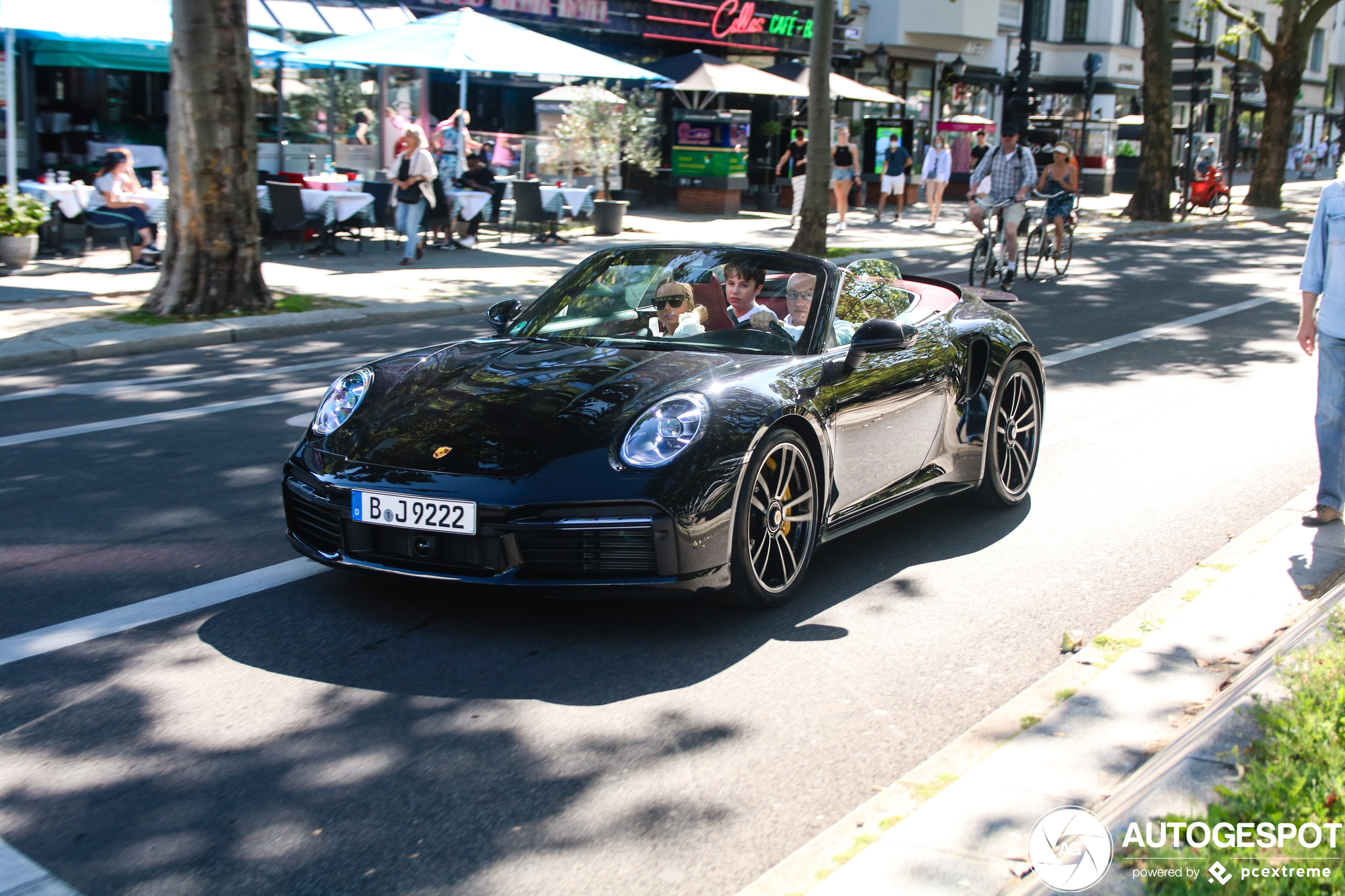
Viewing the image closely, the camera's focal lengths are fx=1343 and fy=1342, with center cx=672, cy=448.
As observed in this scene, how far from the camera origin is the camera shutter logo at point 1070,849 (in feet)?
9.07

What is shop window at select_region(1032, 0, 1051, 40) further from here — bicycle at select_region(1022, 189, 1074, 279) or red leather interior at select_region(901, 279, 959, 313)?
red leather interior at select_region(901, 279, 959, 313)

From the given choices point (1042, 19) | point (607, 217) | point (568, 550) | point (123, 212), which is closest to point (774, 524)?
point (568, 550)

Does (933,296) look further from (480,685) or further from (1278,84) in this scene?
(1278,84)

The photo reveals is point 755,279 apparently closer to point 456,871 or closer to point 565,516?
point 565,516

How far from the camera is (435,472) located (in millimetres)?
4363

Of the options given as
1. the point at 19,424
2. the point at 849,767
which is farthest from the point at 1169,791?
the point at 19,424

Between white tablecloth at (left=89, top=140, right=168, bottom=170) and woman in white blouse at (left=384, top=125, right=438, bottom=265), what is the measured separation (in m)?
5.55

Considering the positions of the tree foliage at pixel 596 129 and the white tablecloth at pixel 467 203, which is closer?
the white tablecloth at pixel 467 203

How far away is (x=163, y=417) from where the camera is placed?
321 inches

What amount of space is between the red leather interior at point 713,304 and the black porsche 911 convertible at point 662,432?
12 mm

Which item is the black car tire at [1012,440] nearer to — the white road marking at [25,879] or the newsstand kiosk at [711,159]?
the white road marking at [25,879]

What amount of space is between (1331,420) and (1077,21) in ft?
174

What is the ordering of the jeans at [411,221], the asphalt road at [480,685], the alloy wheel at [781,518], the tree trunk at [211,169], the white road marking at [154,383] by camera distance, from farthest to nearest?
the jeans at [411,221] < the tree trunk at [211,169] < the white road marking at [154,383] < the alloy wheel at [781,518] < the asphalt road at [480,685]

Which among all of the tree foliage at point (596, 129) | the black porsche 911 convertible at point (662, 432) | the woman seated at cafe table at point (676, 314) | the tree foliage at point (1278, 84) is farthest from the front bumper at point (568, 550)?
the tree foliage at point (1278, 84)
